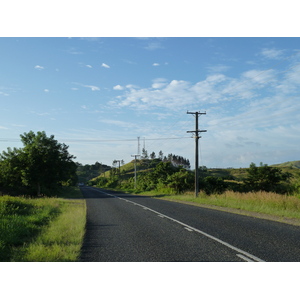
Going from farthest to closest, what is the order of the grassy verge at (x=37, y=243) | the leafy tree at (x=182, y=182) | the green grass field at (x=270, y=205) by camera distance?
the leafy tree at (x=182, y=182)
the green grass field at (x=270, y=205)
the grassy verge at (x=37, y=243)

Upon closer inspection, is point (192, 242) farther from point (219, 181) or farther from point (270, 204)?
point (219, 181)

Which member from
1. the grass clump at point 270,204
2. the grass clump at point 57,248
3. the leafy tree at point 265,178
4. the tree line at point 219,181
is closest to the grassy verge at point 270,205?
the grass clump at point 270,204

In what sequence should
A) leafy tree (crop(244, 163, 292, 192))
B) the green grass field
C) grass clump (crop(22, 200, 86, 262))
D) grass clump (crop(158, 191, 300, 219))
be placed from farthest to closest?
leafy tree (crop(244, 163, 292, 192))
grass clump (crop(158, 191, 300, 219))
the green grass field
grass clump (crop(22, 200, 86, 262))

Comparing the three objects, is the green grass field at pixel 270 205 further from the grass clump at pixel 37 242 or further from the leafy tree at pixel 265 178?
the leafy tree at pixel 265 178

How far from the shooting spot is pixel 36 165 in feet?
118

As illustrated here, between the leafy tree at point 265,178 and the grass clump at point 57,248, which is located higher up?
the leafy tree at point 265,178

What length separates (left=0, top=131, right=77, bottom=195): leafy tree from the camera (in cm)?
3572

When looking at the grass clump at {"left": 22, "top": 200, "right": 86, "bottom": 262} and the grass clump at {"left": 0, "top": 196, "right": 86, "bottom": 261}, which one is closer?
the grass clump at {"left": 22, "top": 200, "right": 86, "bottom": 262}

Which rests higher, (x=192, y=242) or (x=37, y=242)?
(x=192, y=242)

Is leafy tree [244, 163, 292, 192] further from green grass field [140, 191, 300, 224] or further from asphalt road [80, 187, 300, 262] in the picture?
asphalt road [80, 187, 300, 262]

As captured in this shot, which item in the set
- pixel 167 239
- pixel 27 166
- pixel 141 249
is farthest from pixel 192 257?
pixel 27 166

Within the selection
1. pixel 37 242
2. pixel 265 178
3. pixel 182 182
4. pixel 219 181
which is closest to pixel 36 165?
pixel 182 182

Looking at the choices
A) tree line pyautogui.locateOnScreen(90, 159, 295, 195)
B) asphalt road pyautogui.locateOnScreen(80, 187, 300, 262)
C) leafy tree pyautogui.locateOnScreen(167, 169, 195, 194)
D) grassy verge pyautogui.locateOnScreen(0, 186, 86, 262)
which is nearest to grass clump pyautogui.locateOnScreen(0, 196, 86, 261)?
grassy verge pyautogui.locateOnScreen(0, 186, 86, 262)

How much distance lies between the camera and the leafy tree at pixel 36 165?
3572 cm
